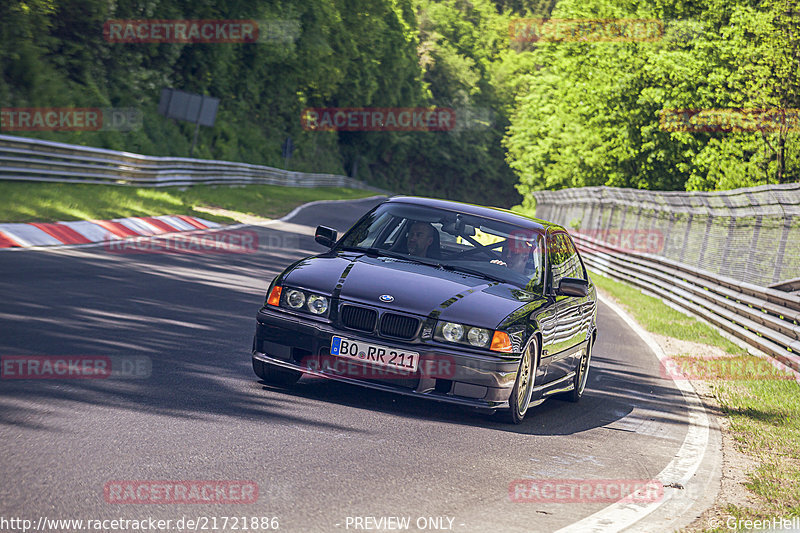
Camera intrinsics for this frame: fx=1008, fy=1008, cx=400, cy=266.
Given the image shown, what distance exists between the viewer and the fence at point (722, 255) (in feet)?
44.7

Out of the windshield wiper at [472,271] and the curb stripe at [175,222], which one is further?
the curb stripe at [175,222]

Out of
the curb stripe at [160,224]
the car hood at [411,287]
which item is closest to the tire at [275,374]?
the car hood at [411,287]

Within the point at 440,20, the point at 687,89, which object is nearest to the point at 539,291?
the point at 687,89

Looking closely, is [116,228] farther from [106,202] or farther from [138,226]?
[106,202]

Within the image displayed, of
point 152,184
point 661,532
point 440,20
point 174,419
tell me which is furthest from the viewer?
point 440,20

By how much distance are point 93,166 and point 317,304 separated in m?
18.0

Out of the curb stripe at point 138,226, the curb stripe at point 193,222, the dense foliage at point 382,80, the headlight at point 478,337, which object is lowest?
the curb stripe at point 193,222

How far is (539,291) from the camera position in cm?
776

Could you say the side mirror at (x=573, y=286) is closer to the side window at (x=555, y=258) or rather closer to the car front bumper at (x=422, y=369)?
the side window at (x=555, y=258)

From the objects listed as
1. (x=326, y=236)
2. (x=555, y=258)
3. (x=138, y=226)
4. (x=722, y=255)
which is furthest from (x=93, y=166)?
(x=555, y=258)

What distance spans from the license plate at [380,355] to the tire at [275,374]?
640 mm

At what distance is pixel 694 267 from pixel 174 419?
50.3 ft

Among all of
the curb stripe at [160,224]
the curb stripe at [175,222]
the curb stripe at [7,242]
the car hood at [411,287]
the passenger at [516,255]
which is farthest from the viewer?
the curb stripe at [175,222]

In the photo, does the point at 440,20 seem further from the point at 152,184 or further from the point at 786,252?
the point at 786,252
